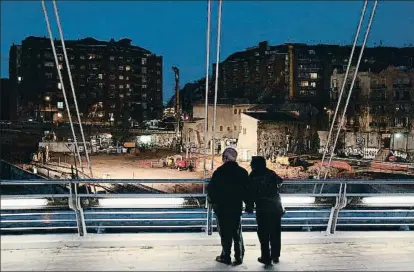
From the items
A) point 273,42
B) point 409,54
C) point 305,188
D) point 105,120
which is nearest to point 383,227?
point 305,188

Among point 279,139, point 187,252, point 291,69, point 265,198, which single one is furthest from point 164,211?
point 291,69

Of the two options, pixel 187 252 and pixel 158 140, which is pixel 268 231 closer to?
pixel 187 252

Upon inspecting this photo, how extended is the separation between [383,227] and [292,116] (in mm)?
48650

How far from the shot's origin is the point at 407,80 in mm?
53250

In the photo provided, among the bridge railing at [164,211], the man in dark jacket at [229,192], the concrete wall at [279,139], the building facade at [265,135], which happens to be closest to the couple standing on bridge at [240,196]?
the man in dark jacket at [229,192]

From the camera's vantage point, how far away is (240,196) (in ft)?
16.2

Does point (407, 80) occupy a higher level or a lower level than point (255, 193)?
higher

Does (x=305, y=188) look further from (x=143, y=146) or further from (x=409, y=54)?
(x=409, y=54)

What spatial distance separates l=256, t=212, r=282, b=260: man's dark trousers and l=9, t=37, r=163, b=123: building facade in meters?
74.9

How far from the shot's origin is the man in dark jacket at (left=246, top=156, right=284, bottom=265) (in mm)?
4992

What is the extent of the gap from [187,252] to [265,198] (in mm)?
1242

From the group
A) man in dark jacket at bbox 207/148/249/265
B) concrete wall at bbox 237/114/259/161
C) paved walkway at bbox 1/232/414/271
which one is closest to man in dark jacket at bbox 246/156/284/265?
man in dark jacket at bbox 207/148/249/265

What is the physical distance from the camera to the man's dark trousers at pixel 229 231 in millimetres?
4996

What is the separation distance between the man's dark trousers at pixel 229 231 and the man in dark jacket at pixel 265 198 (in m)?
0.18
